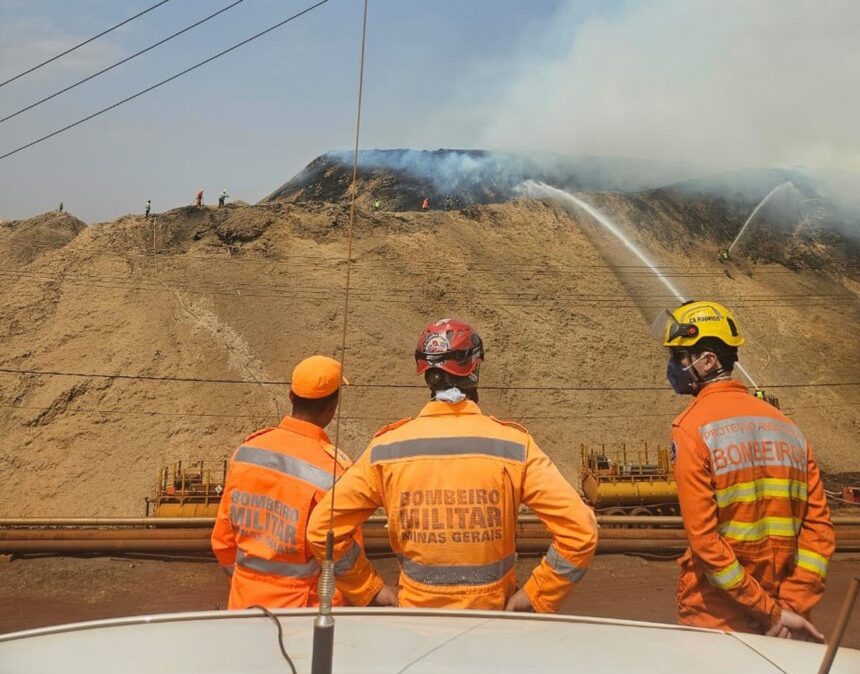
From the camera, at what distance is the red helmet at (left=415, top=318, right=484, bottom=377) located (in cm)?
301

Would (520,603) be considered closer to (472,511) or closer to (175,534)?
(472,511)

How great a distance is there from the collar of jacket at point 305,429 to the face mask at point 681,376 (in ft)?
5.44

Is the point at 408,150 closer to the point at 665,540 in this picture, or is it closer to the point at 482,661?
the point at 665,540

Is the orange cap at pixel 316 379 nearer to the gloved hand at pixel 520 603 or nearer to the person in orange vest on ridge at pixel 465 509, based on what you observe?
the person in orange vest on ridge at pixel 465 509

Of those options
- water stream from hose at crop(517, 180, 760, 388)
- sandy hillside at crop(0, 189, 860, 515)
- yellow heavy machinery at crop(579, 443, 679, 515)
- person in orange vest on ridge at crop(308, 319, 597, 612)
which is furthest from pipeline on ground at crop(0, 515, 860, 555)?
water stream from hose at crop(517, 180, 760, 388)

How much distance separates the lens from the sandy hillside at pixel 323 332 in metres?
26.6

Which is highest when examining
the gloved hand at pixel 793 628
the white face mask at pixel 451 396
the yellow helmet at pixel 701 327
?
the yellow helmet at pixel 701 327

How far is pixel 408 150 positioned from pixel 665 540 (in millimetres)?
65723

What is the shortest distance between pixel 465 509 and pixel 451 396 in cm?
45

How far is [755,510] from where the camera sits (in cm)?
319

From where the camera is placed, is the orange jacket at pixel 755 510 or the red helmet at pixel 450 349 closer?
the red helmet at pixel 450 349

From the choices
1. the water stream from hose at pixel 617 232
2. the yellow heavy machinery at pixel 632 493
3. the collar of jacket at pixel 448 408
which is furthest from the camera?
the water stream from hose at pixel 617 232

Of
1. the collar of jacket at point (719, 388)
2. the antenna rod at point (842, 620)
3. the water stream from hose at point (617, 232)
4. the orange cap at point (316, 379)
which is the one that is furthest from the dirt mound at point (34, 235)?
the antenna rod at point (842, 620)

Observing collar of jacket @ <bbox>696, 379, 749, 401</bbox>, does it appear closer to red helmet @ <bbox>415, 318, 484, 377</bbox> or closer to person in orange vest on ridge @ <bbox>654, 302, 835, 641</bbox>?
person in orange vest on ridge @ <bbox>654, 302, 835, 641</bbox>
